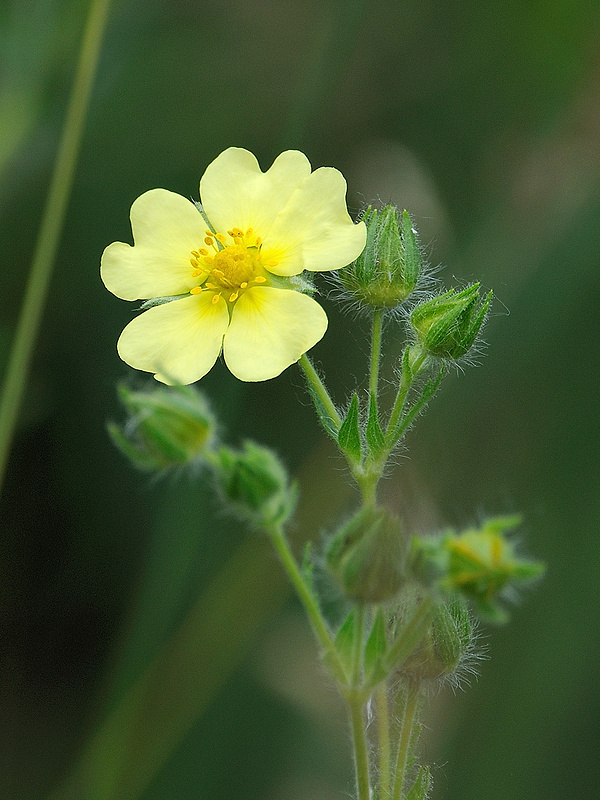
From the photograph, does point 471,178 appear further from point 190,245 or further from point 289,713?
point 289,713

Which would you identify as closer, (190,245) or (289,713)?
(190,245)

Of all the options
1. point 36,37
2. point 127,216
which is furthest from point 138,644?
point 36,37

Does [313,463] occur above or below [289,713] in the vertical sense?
above

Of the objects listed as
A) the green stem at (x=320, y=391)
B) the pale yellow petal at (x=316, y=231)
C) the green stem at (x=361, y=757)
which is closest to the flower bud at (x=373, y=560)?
the green stem at (x=361, y=757)

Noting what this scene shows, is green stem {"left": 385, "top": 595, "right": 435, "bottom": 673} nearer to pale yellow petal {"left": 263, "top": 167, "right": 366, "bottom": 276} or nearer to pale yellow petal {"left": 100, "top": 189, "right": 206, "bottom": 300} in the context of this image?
pale yellow petal {"left": 263, "top": 167, "right": 366, "bottom": 276}

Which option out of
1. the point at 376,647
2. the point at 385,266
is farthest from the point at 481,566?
the point at 385,266

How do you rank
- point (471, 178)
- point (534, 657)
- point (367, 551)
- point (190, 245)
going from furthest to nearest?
point (471, 178)
point (534, 657)
point (190, 245)
point (367, 551)

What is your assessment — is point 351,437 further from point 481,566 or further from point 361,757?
point 361,757

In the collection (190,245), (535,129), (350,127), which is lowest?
(190,245)
